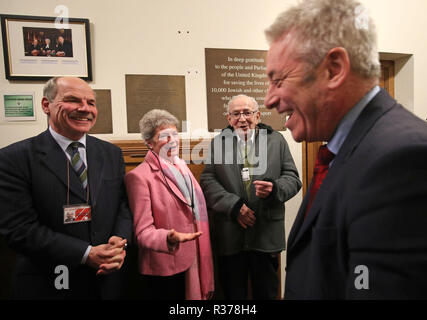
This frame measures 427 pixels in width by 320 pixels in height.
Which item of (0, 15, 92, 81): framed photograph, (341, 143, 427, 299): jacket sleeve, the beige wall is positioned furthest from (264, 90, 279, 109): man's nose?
(0, 15, 92, 81): framed photograph

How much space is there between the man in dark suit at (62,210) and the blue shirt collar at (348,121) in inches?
41.6

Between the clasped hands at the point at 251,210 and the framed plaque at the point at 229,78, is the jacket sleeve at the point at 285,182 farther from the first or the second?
the framed plaque at the point at 229,78

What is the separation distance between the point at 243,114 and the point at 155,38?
97 cm

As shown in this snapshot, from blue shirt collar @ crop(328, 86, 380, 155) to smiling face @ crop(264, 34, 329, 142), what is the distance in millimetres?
41

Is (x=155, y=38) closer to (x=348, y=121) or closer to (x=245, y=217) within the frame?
(x=245, y=217)

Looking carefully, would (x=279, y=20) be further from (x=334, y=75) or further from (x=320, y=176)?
(x=320, y=176)

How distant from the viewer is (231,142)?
1758 mm

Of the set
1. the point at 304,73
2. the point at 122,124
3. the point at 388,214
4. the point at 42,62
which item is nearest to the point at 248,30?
the point at 122,124

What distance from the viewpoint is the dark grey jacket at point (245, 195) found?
65.9 inches

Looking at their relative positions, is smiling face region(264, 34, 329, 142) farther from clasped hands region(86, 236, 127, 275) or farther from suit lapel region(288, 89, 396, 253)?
clasped hands region(86, 236, 127, 275)

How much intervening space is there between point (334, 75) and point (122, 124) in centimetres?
171

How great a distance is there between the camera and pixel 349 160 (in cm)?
57

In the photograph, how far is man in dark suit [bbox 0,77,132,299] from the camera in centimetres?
111

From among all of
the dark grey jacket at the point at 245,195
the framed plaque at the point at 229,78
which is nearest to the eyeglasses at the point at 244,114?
the dark grey jacket at the point at 245,195
